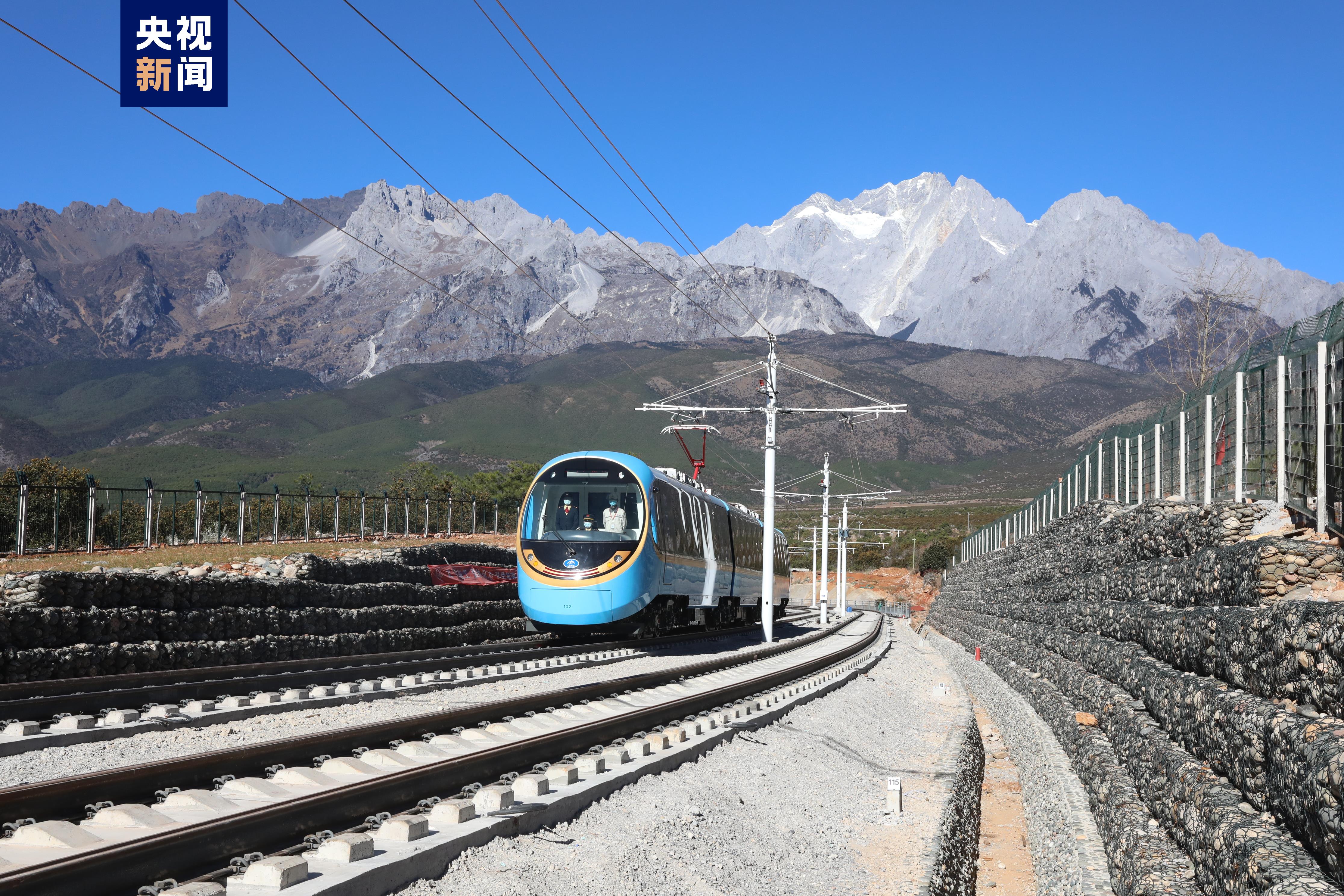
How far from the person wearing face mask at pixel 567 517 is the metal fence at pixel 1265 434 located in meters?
10.4

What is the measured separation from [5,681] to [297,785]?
8.07 meters

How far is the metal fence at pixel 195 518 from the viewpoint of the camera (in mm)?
26062

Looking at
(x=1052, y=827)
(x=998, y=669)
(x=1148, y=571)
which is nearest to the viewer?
(x=1052, y=827)

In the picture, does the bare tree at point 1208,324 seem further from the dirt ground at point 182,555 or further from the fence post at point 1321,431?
the fence post at point 1321,431

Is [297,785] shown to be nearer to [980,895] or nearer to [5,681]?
[980,895]

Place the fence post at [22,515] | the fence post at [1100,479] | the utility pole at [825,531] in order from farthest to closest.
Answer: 1. the utility pole at [825,531]
2. the fence post at [1100,479]
3. the fence post at [22,515]

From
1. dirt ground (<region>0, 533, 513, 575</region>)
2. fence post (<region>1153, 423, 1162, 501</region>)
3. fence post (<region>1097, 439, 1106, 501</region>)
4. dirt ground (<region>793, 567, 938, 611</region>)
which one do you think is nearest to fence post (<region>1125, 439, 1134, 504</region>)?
fence post (<region>1097, 439, 1106, 501</region>)

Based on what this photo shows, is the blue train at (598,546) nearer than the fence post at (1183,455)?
No

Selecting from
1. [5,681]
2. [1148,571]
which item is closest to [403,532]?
[5,681]

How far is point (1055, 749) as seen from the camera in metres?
17.4

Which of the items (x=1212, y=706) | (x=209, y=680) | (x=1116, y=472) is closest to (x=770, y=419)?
(x=1116, y=472)

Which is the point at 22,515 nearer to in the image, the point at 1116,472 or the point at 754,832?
the point at 754,832

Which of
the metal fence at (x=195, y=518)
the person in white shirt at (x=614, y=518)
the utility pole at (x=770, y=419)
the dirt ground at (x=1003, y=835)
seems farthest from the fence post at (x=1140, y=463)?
the metal fence at (x=195, y=518)

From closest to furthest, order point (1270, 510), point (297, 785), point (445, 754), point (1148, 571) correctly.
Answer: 1. point (297, 785)
2. point (445, 754)
3. point (1270, 510)
4. point (1148, 571)
